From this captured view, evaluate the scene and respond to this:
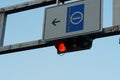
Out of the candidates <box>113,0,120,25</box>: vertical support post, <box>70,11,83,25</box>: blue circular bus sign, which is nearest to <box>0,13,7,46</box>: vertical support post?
<box>70,11,83,25</box>: blue circular bus sign

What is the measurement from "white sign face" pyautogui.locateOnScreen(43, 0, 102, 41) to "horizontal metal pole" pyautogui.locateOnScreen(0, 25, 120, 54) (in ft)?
0.58

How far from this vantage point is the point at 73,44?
991 centimetres

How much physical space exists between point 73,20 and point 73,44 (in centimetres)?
55

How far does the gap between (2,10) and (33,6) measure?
3.23 ft

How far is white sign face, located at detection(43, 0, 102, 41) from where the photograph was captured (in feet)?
31.9

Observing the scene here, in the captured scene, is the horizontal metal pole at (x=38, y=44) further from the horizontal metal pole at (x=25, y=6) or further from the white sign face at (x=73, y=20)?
the horizontal metal pole at (x=25, y=6)

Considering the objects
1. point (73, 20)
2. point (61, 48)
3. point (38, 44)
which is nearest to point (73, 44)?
point (61, 48)

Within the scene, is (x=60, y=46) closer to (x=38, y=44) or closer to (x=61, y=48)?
(x=61, y=48)

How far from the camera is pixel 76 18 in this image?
999cm

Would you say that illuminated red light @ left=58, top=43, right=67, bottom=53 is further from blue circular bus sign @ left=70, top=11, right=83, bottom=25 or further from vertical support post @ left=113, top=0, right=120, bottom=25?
vertical support post @ left=113, top=0, right=120, bottom=25

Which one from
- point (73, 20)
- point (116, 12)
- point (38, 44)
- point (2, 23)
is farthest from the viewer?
point (2, 23)

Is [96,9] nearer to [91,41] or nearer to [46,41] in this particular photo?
[91,41]

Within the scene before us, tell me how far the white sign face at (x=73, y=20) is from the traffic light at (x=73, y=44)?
0.12 metres

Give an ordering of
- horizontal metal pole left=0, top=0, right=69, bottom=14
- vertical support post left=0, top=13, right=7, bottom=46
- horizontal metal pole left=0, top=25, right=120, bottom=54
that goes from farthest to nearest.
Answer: vertical support post left=0, top=13, right=7, bottom=46
horizontal metal pole left=0, top=0, right=69, bottom=14
horizontal metal pole left=0, top=25, right=120, bottom=54
